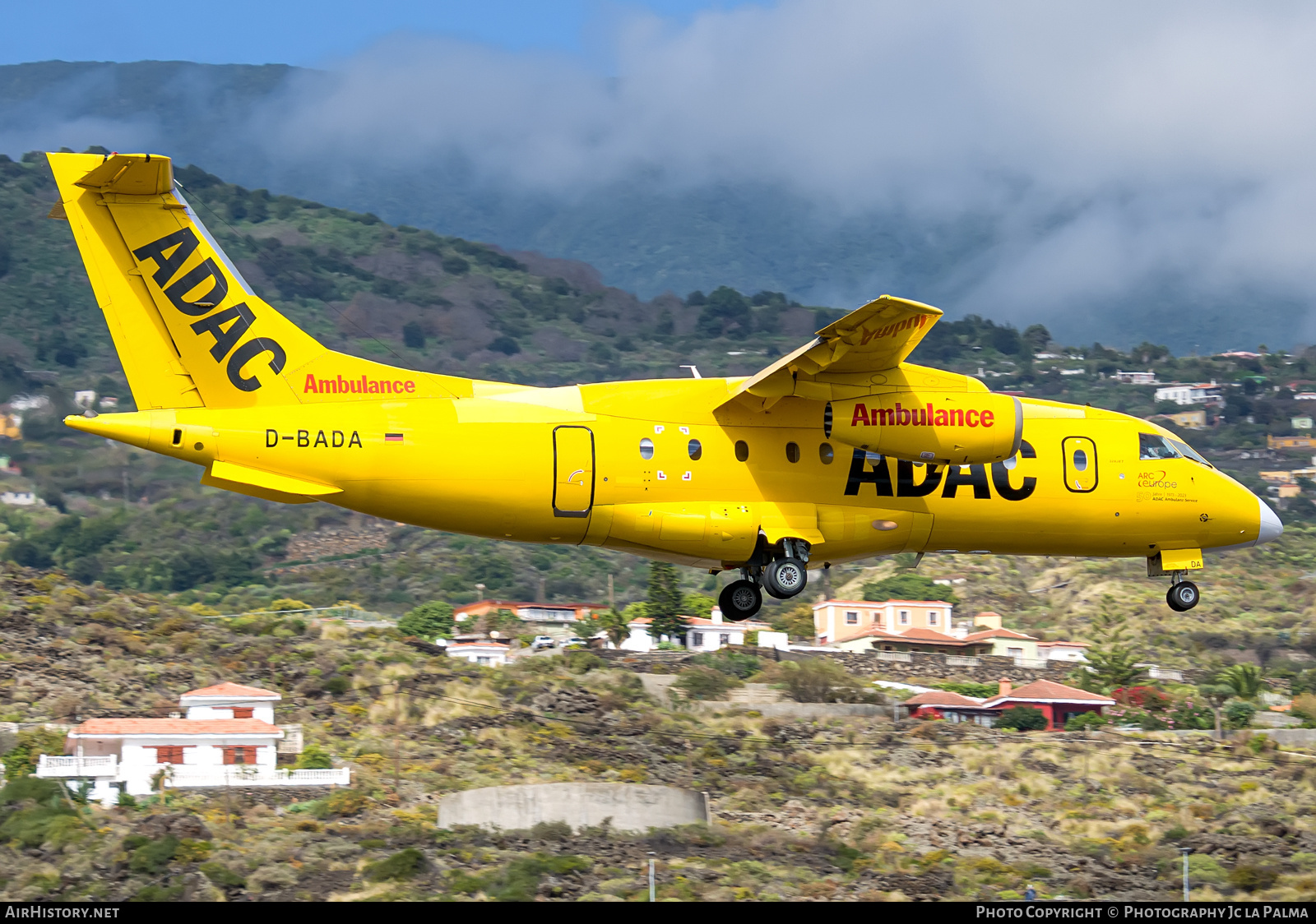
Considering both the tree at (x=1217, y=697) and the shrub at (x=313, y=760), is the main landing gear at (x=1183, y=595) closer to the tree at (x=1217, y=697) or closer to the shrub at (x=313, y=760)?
the shrub at (x=313, y=760)

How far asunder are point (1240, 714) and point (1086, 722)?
272 inches

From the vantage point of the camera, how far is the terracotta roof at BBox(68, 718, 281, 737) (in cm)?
5891

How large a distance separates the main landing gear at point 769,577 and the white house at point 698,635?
61.3 meters

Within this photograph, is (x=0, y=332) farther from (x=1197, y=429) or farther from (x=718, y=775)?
(x=718, y=775)

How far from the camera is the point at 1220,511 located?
2611 centimetres

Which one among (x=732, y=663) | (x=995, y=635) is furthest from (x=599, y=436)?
(x=995, y=635)

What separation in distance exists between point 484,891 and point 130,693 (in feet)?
110

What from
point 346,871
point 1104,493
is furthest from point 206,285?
point 346,871

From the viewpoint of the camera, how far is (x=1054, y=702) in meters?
74.7

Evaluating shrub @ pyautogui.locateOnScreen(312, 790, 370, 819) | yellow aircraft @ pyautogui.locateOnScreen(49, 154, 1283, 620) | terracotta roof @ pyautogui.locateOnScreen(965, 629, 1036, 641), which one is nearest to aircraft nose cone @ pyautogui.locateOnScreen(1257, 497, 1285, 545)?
yellow aircraft @ pyautogui.locateOnScreen(49, 154, 1283, 620)

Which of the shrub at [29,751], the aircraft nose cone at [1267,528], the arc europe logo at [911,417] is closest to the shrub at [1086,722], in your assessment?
the shrub at [29,751]

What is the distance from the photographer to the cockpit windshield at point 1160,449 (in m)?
25.8

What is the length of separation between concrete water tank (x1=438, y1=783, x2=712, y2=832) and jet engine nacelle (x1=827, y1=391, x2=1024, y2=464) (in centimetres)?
3004

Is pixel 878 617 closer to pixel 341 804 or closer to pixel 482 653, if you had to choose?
pixel 482 653
